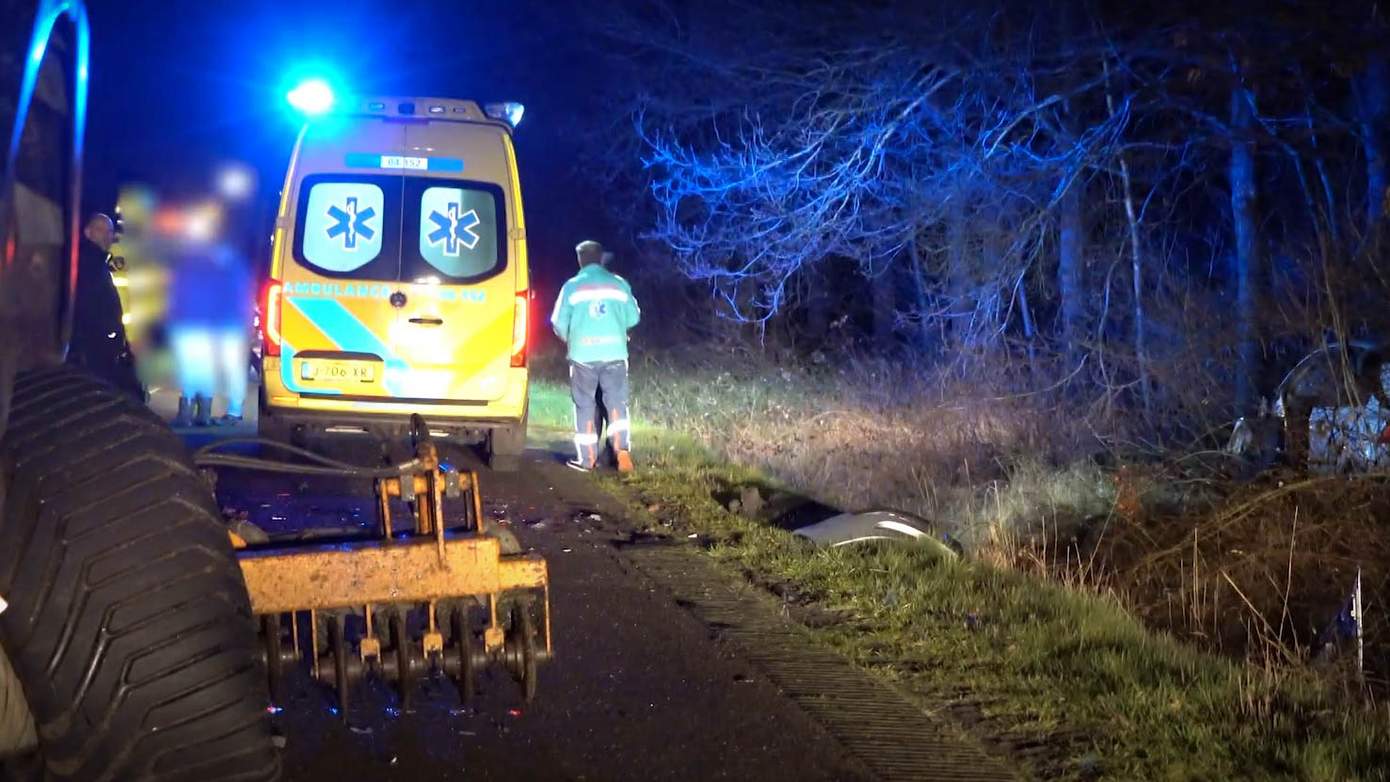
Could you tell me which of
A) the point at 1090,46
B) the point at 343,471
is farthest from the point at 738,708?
the point at 1090,46

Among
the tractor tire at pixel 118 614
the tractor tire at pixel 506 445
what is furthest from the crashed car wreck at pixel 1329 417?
the tractor tire at pixel 118 614

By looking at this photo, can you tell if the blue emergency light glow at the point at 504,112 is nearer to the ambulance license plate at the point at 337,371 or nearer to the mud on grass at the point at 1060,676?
the ambulance license plate at the point at 337,371

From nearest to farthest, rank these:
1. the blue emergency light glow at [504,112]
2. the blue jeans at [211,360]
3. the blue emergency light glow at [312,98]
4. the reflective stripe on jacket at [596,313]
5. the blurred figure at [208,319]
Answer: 1. the blue emergency light glow at [312,98]
2. the blue emergency light glow at [504,112]
3. the reflective stripe on jacket at [596,313]
4. the blurred figure at [208,319]
5. the blue jeans at [211,360]

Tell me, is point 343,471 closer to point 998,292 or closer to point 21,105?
point 21,105

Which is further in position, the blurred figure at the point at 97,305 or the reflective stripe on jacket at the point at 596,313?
the reflective stripe on jacket at the point at 596,313

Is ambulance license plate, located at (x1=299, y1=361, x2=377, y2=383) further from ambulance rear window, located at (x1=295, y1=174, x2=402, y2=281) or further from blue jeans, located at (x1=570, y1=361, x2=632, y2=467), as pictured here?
blue jeans, located at (x1=570, y1=361, x2=632, y2=467)

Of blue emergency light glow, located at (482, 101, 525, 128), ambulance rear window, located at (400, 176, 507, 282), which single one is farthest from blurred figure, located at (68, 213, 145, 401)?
blue emergency light glow, located at (482, 101, 525, 128)

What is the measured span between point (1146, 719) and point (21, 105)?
407 centimetres

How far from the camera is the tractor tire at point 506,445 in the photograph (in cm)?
971

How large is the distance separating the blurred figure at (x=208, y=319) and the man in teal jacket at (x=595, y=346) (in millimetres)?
3279

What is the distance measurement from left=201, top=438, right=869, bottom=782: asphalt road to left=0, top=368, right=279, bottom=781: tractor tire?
4.57 feet

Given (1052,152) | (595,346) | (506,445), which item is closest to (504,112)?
(595,346)

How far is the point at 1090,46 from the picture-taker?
1000 centimetres

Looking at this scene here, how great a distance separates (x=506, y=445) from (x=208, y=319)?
3897 mm
